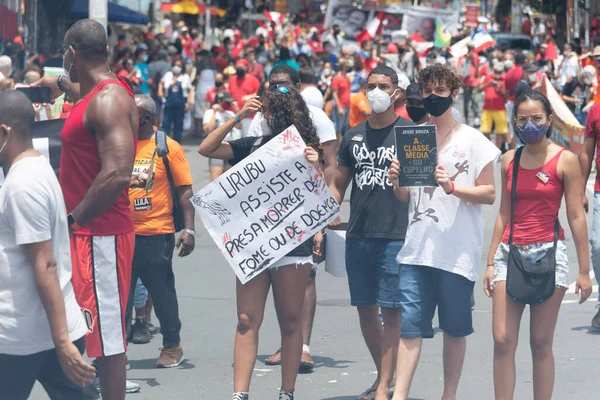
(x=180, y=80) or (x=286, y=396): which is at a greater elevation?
(x=180, y=80)

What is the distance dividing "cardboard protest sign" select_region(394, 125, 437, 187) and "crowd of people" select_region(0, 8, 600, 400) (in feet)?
0.21

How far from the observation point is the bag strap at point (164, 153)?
23.4ft

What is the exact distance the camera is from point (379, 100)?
20.4 ft

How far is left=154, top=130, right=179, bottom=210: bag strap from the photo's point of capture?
7145mm

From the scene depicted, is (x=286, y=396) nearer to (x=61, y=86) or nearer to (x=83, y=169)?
(x=83, y=169)

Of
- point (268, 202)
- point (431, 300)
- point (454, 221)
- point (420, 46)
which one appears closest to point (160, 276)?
point (268, 202)

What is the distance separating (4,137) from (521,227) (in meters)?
2.54

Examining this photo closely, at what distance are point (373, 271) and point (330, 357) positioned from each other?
1361 mm

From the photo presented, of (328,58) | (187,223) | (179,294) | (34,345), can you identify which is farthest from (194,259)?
(328,58)

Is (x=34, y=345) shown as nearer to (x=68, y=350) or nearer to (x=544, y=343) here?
(x=68, y=350)

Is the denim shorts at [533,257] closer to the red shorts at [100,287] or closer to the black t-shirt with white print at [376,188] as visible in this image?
the black t-shirt with white print at [376,188]

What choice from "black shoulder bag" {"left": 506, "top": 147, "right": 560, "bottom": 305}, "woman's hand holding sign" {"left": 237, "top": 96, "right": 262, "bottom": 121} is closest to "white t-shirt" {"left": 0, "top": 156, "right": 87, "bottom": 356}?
"woman's hand holding sign" {"left": 237, "top": 96, "right": 262, "bottom": 121}

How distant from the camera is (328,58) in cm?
3097

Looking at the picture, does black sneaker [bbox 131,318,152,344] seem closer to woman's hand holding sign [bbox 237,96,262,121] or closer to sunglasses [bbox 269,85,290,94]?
woman's hand holding sign [bbox 237,96,262,121]
